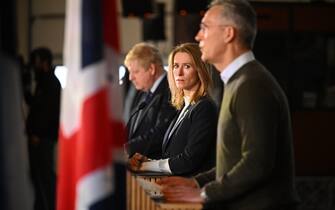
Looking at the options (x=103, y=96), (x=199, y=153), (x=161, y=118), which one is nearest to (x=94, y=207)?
(x=103, y=96)

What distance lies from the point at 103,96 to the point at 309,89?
25.3ft

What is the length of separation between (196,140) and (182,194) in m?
0.93

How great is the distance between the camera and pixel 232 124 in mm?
2898

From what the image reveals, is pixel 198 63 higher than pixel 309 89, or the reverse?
pixel 198 63

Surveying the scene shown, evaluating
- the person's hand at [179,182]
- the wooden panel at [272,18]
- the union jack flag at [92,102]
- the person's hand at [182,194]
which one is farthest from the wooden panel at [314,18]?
the union jack flag at [92,102]

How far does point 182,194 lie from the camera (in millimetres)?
3057

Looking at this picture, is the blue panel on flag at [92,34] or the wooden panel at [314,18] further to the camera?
the wooden panel at [314,18]

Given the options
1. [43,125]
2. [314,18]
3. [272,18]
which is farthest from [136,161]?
[314,18]

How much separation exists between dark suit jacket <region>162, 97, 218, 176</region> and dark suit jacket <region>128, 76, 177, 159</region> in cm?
69

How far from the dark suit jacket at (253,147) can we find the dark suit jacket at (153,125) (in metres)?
1.88

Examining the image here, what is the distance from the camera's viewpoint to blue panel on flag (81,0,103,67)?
2.69m

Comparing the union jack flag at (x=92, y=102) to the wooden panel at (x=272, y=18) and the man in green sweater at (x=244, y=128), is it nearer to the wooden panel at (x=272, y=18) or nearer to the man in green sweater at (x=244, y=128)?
the man in green sweater at (x=244, y=128)

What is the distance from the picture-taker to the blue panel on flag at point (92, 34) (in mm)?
2686

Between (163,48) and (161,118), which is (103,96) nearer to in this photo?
(161,118)
